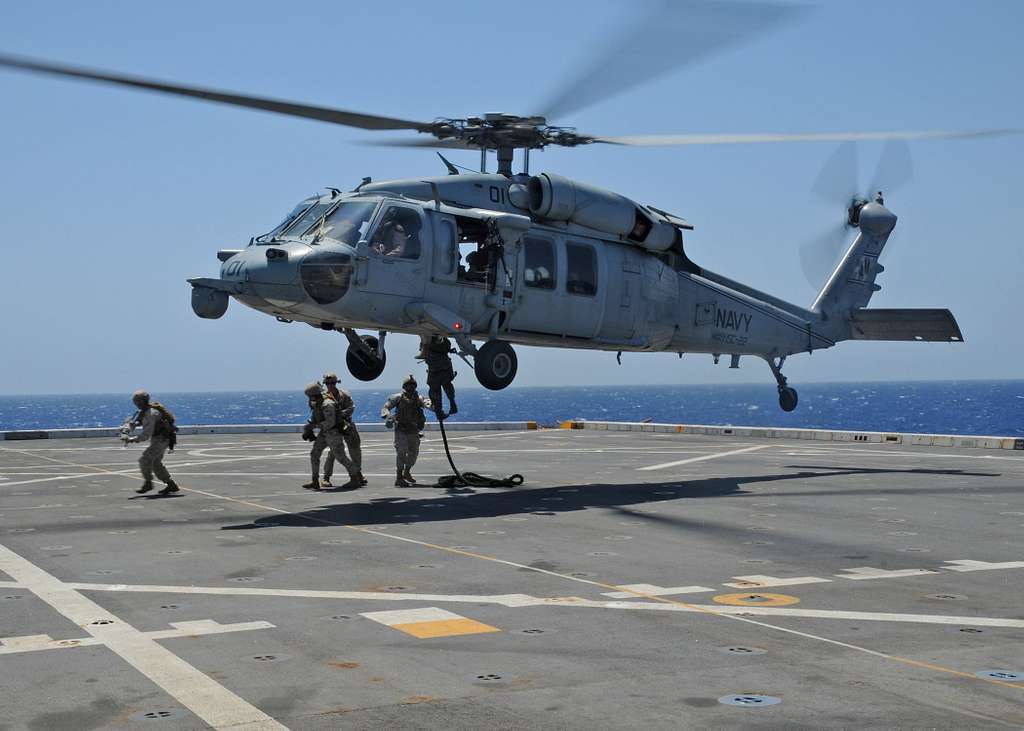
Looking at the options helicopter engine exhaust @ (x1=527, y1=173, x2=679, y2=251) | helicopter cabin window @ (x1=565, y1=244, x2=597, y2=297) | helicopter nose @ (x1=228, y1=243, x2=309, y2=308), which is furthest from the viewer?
helicopter cabin window @ (x1=565, y1=244, x2=597, y2=297)

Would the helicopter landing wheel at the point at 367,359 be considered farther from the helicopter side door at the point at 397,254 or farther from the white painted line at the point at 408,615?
the white painted line at the point at 408,615

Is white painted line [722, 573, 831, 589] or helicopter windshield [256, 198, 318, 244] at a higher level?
helicopter windshield [256, 198, 318, 244]

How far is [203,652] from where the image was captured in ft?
26.4

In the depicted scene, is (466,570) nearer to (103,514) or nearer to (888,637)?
(888,637)

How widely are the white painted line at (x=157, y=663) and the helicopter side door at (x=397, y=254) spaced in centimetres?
828

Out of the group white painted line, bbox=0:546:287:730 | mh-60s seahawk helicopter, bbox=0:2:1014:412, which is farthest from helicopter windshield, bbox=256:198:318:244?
white painted line, bbox=0:546:287:730

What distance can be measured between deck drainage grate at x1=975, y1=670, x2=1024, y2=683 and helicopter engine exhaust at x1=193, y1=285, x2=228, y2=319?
1292 cm

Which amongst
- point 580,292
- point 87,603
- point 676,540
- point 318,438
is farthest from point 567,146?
point 87,603

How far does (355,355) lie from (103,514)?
19.5ft

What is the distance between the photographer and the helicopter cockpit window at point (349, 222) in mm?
18219

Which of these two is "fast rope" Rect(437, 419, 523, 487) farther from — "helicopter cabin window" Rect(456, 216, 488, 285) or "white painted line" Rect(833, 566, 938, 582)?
"white painted line" Rect(833, 566, 938, 582)

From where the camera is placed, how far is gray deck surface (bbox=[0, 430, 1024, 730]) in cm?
678

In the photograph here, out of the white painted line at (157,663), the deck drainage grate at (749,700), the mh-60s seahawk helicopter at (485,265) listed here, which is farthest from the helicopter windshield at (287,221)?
Result: the deck drainage grate at (749,700)

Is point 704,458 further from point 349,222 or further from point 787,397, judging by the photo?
point 349,222
